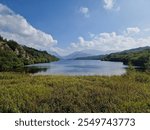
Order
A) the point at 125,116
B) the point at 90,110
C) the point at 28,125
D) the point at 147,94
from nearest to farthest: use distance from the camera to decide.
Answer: the point at 28,125 < the point at 125,116 < the point at 90,110 < the point at 147,94

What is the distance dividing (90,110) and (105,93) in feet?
6.57

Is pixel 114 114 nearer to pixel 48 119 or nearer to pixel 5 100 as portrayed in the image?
pixel 48 119

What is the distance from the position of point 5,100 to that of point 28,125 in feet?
5.91

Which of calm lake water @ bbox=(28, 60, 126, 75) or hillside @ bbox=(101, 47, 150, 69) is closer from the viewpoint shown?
calm lake water @ bbox=(28, 60, 126, 75)

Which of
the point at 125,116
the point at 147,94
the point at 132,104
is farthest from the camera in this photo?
the point at 147,94

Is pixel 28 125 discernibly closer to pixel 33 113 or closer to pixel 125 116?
pixel 33 113

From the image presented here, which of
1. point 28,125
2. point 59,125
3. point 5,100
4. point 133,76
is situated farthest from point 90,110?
point 133,76

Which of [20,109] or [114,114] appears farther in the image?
[20,109]

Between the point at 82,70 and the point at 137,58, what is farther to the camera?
the point at 137,58

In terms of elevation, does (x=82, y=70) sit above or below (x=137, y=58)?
below

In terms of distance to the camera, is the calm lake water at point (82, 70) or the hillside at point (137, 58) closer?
the calm lake water at point (82, 70)

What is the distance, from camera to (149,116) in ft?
17.9

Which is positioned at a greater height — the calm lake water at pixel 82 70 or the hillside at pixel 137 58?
the hillside at pixel 137 58

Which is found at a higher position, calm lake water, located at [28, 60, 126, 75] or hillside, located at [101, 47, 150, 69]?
hillside, located at [101, 47, 150, 69]
